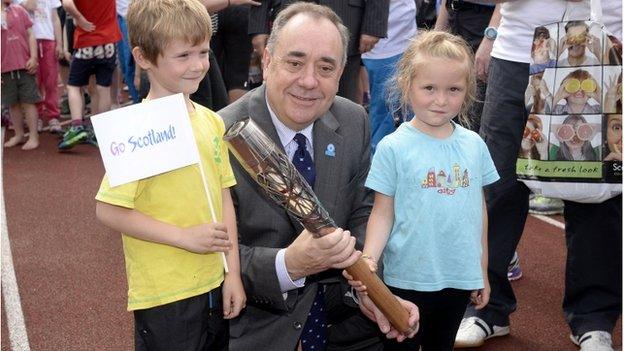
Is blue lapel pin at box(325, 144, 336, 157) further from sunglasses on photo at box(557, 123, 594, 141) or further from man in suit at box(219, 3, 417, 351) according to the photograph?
sunglasses on photo at box(557, 123, 594, 141)

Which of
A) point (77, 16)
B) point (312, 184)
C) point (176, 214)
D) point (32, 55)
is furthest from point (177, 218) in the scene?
point (32, 55)

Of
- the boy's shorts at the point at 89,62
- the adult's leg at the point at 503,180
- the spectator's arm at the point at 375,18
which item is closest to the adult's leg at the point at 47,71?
the boy's shorts at the point at 89,62

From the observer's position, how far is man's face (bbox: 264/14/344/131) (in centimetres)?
304

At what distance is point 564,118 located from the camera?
3.72 metres

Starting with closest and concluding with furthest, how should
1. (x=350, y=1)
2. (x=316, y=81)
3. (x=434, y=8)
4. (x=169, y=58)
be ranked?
(x=169, y=58) → (x=316, y=81) → (x=350, y=1) → (x=434, y=8)

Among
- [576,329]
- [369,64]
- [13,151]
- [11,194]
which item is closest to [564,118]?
[576,329]

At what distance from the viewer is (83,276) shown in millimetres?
5527

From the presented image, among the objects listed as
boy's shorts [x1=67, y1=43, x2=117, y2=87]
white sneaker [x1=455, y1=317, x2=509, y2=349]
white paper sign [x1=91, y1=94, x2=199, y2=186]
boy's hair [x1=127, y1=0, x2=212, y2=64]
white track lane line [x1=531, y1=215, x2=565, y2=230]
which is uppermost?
boy's hair [x1=127, y1=0, x2=212, y2=64]

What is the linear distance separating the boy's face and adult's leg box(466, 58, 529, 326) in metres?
1.65

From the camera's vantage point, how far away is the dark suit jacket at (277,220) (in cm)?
304

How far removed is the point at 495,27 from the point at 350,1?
138 centimetres

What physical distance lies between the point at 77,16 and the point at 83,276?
4223mm

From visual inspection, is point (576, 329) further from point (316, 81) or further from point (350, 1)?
point (350, 1)

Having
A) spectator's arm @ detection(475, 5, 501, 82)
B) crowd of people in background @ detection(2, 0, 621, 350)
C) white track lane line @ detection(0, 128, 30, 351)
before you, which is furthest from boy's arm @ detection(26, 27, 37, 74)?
spectator's arm @ detection(475, 5, 501, 82)
